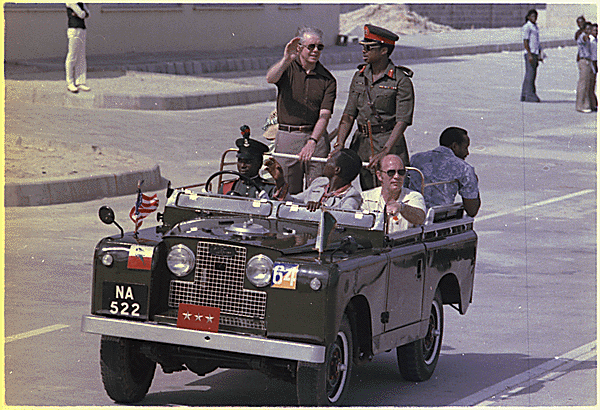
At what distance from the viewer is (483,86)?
2855cm

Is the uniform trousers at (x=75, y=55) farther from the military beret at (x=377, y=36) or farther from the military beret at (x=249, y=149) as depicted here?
the military beret at (x=249, y=149)

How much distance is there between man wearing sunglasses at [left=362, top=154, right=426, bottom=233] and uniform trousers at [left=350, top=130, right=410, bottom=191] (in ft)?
4.38

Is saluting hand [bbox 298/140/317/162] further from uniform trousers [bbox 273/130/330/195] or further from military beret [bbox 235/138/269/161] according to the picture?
uniform trousers [bbox 273/130/330/195]

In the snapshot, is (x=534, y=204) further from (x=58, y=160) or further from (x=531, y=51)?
(x=531, y=51)

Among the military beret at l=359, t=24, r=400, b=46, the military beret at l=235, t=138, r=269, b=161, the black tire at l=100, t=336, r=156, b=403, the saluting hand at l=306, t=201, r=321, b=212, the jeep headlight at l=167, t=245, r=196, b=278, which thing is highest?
the military beret at l=359, t=24, r=400, b=46

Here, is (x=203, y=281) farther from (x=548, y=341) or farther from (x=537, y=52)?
(x=537, y=52)

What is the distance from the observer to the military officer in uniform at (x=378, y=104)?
8586mm

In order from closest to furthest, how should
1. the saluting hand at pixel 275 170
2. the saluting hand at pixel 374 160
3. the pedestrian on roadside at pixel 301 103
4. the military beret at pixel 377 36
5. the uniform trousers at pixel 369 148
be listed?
the saluting hand at pixel 275 170 < the saluting hand at pixel 374 160 < the military beret at pixel 377 36 < the uniform trousers at pixel 369 148 < the pedestrian on roadside at pixel 301 103

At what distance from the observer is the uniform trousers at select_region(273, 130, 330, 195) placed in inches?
361

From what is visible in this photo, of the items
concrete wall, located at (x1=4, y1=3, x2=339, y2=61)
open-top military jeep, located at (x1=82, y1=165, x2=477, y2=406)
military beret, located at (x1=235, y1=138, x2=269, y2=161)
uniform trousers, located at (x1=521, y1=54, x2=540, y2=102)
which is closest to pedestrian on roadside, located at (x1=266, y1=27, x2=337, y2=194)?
military beret, located at (x1=235, y1=138, x2=269, y2=161)

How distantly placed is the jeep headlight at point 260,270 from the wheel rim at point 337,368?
489 mm

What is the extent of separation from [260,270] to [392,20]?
44.6 m

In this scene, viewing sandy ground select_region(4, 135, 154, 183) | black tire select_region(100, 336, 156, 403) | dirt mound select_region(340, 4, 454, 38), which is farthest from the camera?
dirt mound select_region(340, 4, 454, 38)

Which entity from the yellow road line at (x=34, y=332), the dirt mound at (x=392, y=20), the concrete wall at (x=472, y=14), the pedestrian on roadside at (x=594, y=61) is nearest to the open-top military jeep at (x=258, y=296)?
the yellow road line at (x=34, y=332)
